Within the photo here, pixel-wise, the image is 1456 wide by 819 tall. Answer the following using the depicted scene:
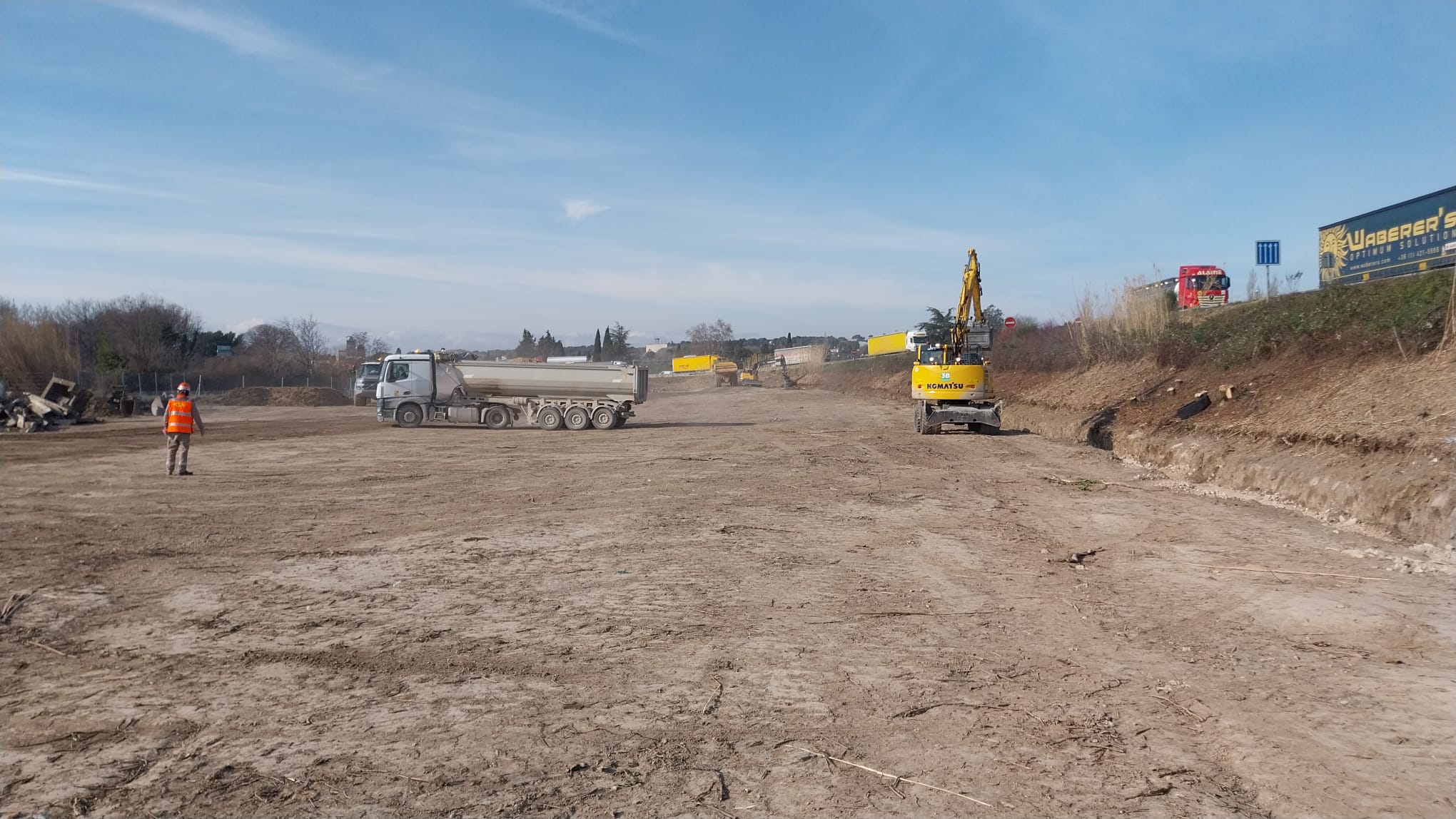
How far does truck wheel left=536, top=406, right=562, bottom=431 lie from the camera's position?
29.0 meters

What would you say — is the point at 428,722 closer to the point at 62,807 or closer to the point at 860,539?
the point at 62,807

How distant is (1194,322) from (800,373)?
63232mm

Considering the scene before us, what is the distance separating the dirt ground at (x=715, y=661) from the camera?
13.5ft

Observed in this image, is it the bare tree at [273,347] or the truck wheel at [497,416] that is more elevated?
the bare tree at [273,347]

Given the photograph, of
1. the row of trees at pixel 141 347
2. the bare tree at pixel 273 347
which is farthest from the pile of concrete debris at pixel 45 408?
the bare tree at pixel 273 347

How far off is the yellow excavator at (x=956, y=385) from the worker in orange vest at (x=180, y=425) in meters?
17.4

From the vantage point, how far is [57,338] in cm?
4350

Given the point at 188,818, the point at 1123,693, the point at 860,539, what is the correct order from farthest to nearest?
the point at 860,539 → the point at 1123,693 → the point at 188,818

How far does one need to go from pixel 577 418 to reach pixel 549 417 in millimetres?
941

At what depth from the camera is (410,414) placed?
30.0 meters

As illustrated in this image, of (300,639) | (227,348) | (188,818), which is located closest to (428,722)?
(188,818)

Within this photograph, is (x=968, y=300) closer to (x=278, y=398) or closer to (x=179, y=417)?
(x=179, y=417)

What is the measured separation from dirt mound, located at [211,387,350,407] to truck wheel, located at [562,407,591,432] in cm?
2878

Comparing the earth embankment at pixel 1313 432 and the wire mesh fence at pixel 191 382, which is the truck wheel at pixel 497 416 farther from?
the wire mesh fence at pixel 191 382
